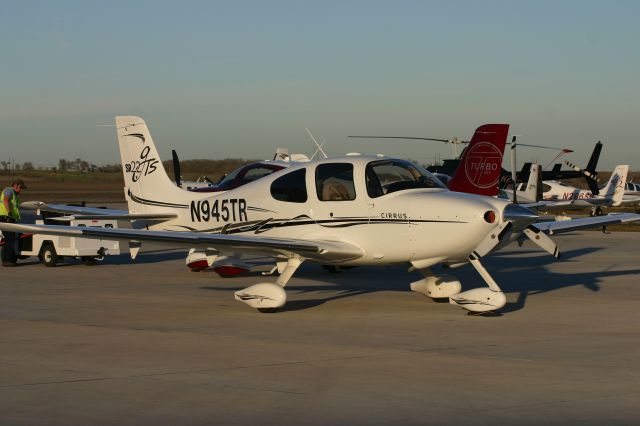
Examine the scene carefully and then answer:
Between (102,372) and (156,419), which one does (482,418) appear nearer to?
(156,419)

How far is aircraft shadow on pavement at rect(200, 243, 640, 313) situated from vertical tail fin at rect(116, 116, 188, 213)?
225cm

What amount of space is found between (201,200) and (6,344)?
6092 mm

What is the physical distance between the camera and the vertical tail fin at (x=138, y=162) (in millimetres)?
17516

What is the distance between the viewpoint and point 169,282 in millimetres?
16953

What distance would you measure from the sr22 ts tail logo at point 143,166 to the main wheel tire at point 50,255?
3.05 meters

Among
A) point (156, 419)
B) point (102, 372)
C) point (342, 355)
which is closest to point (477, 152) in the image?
point (342, 355)

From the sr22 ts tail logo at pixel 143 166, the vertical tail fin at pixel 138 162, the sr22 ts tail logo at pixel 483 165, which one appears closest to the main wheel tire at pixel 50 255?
the vertical tail fin at pixel 138 162

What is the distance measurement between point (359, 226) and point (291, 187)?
1375mm

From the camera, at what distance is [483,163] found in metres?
24.2

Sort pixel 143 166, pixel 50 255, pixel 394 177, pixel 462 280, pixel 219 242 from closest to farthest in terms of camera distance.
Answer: pixel 219 242 < pixel 394 177 < pixel 462 280 < pixel 143 166 < pixel 50 255

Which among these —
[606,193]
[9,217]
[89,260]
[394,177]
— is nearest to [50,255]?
[89,260]

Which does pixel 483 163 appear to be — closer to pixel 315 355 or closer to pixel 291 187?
pixel 291 187

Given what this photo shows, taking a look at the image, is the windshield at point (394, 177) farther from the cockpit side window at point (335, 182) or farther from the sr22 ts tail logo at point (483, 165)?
the sr22 ts tail logo at point (483, 165)

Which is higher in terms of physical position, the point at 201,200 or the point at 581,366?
the point at 201,200
